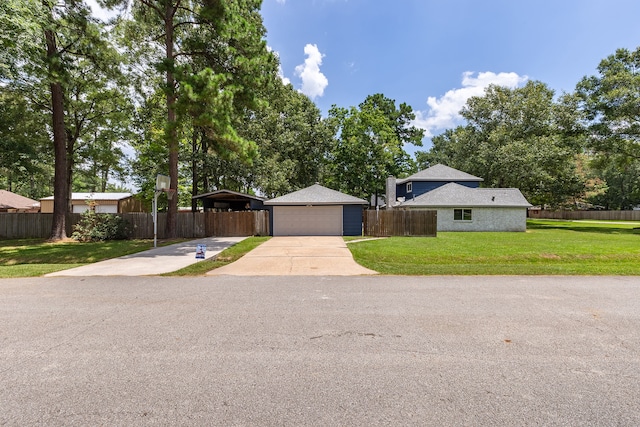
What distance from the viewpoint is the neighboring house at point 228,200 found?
20422 millimetres

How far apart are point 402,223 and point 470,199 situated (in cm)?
840

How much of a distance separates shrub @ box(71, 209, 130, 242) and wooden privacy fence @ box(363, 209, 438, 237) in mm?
14437

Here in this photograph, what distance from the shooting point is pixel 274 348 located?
3596 millimetres

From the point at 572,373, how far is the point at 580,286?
15.6 ft

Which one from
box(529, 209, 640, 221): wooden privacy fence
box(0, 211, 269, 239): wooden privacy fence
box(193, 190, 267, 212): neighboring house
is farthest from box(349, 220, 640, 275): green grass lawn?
box(529, 209, 640, 221): wooden privacy fence

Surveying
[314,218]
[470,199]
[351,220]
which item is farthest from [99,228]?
[470,199]

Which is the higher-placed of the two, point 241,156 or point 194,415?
point 241,156

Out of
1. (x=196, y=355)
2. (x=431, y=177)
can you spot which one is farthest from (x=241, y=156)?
(x=431, y=177)

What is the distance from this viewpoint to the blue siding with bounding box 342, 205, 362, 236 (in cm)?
1897

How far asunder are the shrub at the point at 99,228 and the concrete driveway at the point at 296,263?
10.0 m

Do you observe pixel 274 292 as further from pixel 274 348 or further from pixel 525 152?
pixel 525 152

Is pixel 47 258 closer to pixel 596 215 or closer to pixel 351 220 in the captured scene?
pixel 351 220

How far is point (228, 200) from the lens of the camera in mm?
23453

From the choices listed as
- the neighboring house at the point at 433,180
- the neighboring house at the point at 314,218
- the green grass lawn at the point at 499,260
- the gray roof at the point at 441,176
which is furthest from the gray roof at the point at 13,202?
the gray roof at the point at 441,176
